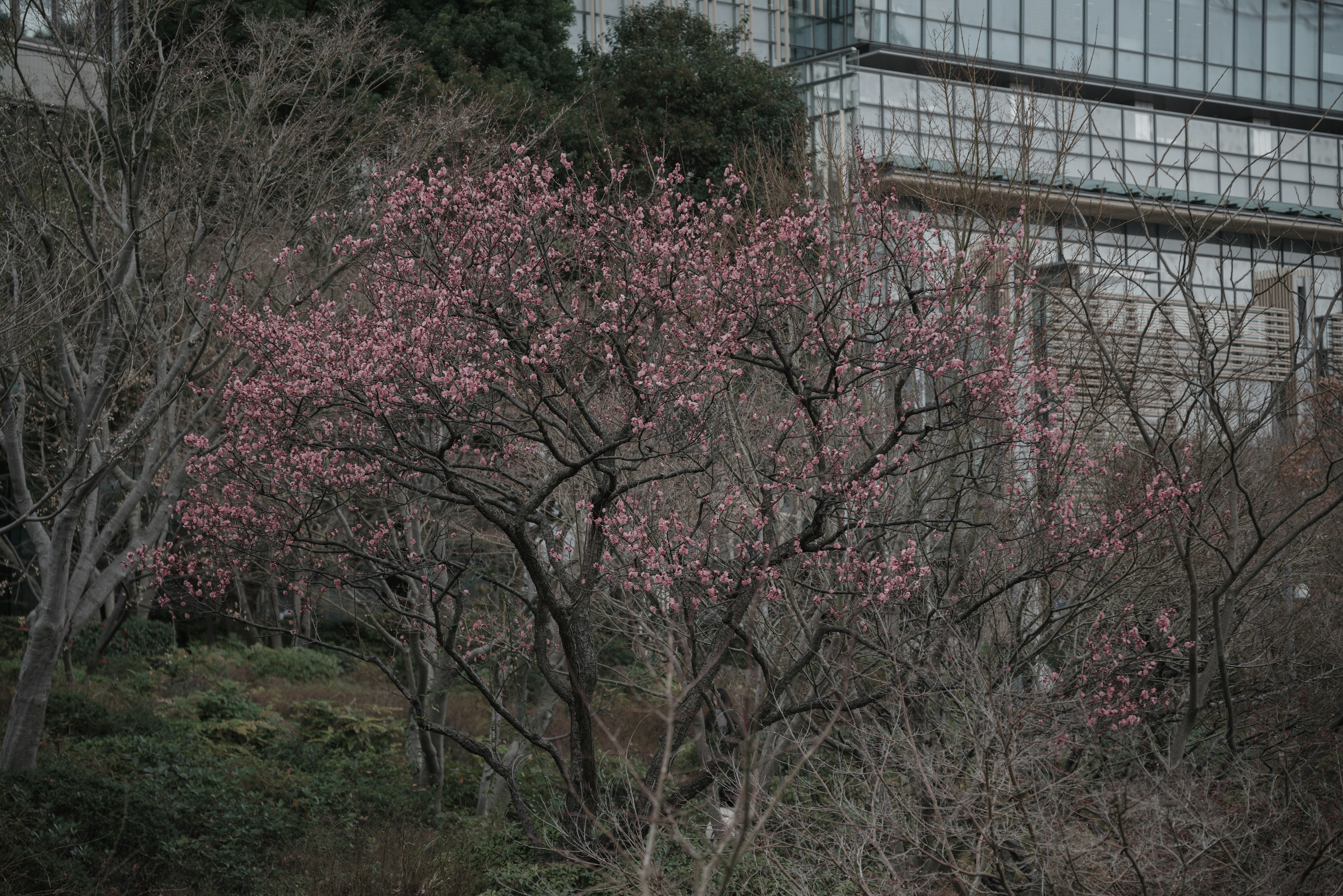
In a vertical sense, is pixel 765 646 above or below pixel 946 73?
below

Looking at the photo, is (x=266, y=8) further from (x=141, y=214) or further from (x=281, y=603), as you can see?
(x=281, y=603)

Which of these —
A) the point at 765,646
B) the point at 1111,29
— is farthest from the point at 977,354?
the point at 1111,29

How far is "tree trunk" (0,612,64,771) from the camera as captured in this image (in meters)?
10.8

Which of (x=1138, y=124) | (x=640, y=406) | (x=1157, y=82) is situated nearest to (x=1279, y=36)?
(x=1157, y=82)

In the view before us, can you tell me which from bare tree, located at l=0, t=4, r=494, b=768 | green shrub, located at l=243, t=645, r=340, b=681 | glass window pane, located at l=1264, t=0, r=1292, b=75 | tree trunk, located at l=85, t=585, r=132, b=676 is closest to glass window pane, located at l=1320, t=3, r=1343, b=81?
glass window pane, located at l=1264, t=0, r=1292, b=75

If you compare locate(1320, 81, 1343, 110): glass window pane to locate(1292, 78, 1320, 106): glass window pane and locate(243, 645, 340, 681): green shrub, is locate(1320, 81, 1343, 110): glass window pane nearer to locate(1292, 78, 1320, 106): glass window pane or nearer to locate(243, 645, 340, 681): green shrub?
locate(1292, 78, 1320, 106): glass window pane

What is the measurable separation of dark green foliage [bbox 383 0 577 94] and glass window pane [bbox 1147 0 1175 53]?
51.1 ft

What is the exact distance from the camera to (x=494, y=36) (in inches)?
811

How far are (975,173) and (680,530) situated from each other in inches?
210

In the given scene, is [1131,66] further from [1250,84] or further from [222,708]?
[222,708]

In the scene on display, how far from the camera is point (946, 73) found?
13.2 m

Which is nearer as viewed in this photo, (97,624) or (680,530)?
(680,530)

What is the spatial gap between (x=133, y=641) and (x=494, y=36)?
11.8m

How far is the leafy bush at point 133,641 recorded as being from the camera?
18469 millimetres
